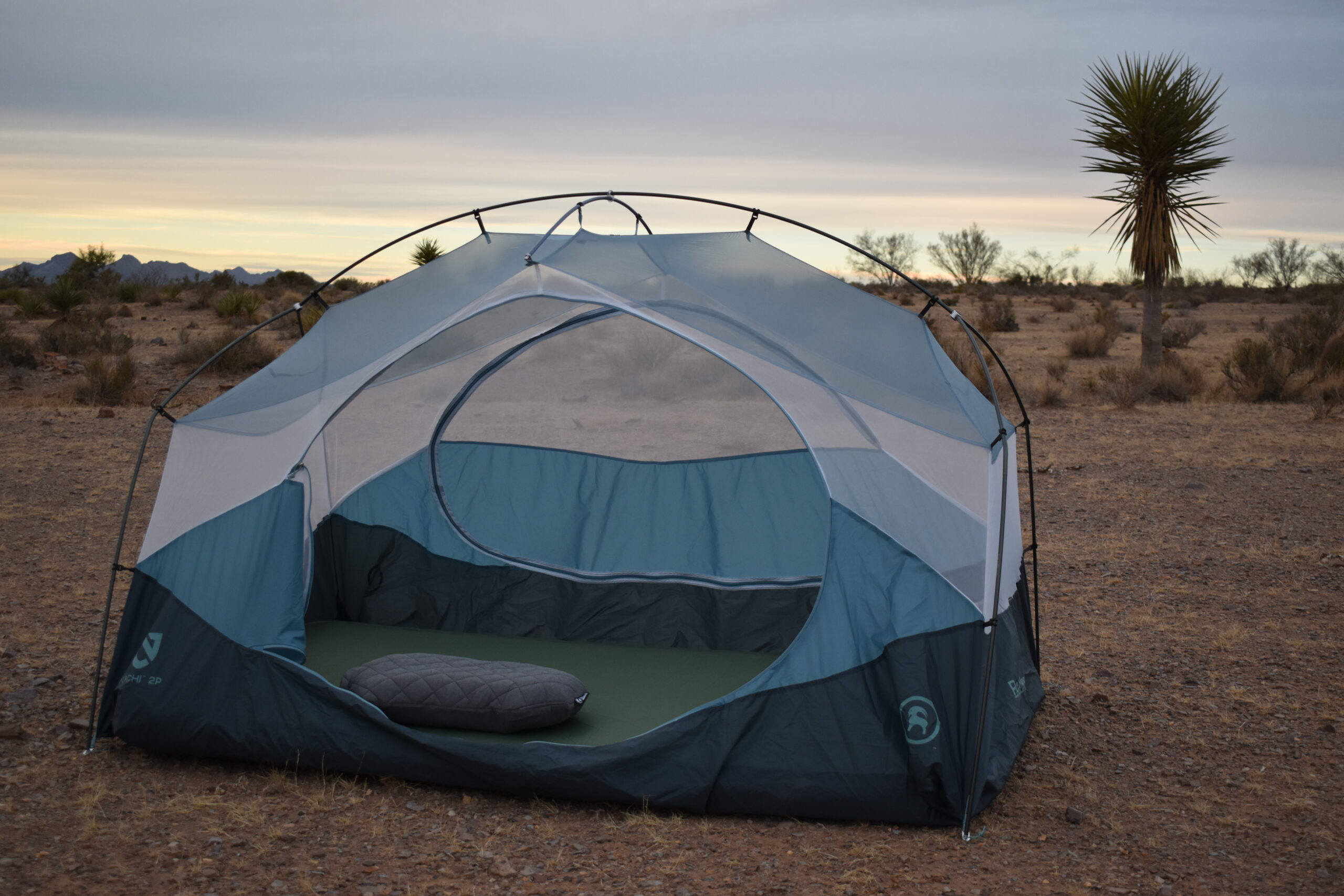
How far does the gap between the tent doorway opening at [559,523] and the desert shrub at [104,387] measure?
7276mm

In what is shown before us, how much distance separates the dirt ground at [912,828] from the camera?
2.80 metres

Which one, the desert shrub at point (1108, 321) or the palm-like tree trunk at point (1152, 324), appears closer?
the palm-like tree trunk at point (1152, 324)

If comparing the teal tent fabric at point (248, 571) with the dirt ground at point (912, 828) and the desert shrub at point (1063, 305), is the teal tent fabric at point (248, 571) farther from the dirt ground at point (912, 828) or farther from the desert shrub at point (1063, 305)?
the desert shrub at point (1063, 305)

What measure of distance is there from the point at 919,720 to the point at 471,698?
4.65ft

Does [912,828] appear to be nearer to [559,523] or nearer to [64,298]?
[559,523]

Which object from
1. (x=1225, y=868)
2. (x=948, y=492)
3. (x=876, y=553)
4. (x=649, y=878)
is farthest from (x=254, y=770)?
(x=1225, y=868)

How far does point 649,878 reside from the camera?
279cm

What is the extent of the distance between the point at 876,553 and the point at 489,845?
1.45 meters

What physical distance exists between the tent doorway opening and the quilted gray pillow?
620 millimetres

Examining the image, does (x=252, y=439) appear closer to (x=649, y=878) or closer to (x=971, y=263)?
(x=649, y=878)

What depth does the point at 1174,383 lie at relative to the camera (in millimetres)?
11836

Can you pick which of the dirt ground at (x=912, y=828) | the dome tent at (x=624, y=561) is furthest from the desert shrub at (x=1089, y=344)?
the dome tent at (x=624, y=561)

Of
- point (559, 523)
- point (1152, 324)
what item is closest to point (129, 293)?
point (1152, 324)

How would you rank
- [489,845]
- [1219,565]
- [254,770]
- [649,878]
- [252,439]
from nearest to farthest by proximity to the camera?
[649,878] < [489,845] < [254,770] < [252,439] < [1219,565]
